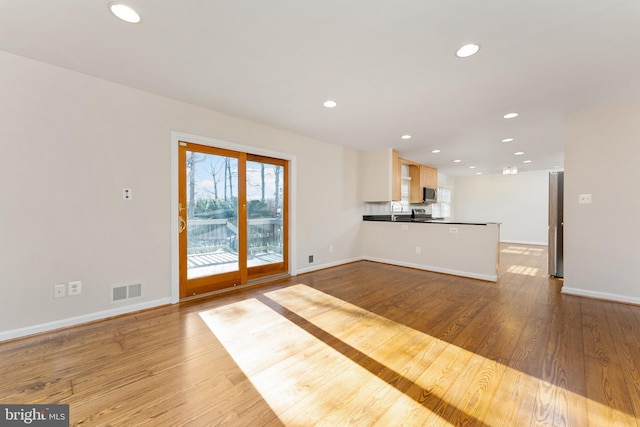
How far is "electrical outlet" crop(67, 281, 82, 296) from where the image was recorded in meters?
2.49

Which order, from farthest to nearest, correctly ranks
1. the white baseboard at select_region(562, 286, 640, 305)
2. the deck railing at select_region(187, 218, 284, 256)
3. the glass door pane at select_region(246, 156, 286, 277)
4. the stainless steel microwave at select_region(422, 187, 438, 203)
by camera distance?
the stainless steel microwave at select_region(422, 187, 438, 203), the glass door pane at select_region(246, 156, 286, 277), the deck railing at select_region(187, 218, 284, 256), the white baseboard at select_region(562, 286, 640, 305)

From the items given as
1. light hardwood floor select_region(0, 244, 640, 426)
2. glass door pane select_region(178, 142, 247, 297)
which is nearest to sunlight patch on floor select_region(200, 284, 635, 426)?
light hardwood floor select_region(0, 244, 640, 426)

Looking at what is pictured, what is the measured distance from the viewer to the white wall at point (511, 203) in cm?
817

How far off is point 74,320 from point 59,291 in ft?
1.05

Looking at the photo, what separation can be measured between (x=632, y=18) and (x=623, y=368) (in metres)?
2.47

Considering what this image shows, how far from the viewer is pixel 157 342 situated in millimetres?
2213

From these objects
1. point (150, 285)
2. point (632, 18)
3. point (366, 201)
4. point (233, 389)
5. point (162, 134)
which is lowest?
point (233, 389)

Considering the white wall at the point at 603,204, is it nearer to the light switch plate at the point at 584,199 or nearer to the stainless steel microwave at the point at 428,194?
the light switch plate at the point at 584,199

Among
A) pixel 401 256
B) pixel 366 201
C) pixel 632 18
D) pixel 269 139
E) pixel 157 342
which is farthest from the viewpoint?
pixel 366 201

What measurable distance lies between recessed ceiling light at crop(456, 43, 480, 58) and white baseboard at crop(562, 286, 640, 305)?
3.50 metres

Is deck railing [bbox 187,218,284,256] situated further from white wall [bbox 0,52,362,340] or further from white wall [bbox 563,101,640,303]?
white wall [bbox 563,101,640,303]

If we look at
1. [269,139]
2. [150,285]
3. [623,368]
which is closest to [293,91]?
[269,139]

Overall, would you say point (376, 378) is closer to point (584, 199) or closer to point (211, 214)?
point (211, 214)

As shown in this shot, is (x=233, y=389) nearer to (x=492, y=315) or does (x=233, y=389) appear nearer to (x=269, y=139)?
(x=492, y=315)
